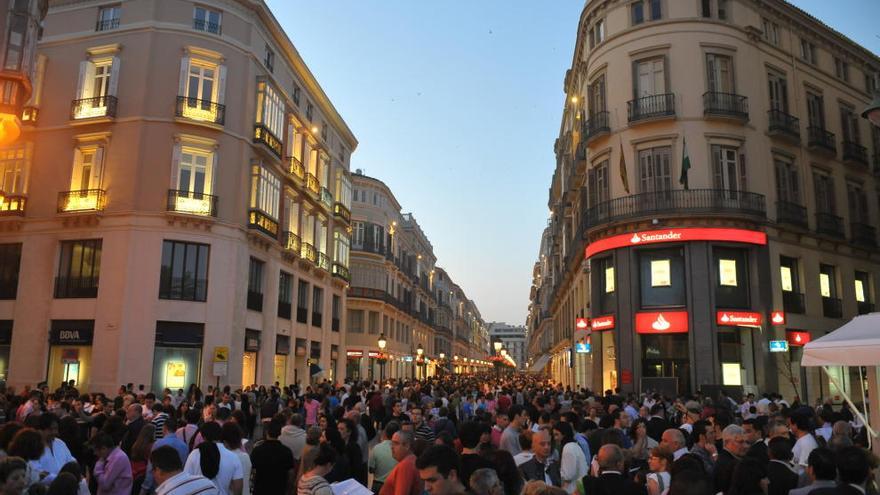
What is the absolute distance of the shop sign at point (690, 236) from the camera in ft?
97.4

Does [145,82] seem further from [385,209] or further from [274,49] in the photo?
[385,209]

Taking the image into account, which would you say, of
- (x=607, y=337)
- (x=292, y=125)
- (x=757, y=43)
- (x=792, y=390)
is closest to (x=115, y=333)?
(x=292, y=125)

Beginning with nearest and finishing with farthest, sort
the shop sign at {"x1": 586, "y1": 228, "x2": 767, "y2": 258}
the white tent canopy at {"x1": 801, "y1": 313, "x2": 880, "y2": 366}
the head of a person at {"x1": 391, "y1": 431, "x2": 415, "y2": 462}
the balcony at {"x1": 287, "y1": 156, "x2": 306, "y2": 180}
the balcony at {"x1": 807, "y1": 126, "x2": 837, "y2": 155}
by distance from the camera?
1. the head of a person at {"x1": 391, "y1": 431, "x2": 415, "y2": 462}
2. the white tent canopy at {"x1": 801, "y1": 313, "x2": 880, "y2": 366}
3. the shop sign at {"x1": 586, "y1": 228, "x2": 767, "y2": 258}
4. the balcony at {"x1": 807, "y1": 126, "x2": 837, "y2": 155}
5. the balcony at {"x1": 287, "y1": 156, "x2": 306, "y2": 180}

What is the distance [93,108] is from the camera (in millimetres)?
31344

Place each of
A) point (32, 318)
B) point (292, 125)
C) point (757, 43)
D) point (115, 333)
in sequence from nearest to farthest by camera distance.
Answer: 1. point (115, 333)
2. point (32, 318)
3. point (757, 43)
4. point (292, 125)

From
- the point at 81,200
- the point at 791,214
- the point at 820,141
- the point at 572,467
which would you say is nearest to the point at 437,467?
the point at 572,467

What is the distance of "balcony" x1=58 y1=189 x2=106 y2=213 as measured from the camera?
3033 centimetres

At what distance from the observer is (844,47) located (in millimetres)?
39844

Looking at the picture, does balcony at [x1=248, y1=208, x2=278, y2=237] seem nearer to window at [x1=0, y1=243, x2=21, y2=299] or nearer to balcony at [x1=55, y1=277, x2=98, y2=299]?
balcony at [x1=55, y1=277, x2=98, y2=299]

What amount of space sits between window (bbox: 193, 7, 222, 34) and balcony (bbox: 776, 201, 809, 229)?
2825 centimetres

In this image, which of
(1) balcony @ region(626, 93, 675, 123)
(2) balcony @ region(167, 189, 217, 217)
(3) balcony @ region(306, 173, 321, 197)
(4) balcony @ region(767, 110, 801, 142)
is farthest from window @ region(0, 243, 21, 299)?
(4) balcony @ region(767, 110, 801, 142)

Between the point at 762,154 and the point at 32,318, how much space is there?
35032mm

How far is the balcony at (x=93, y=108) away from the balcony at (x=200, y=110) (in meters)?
2.98

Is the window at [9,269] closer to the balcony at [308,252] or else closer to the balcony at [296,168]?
the balcony at [296,168]
